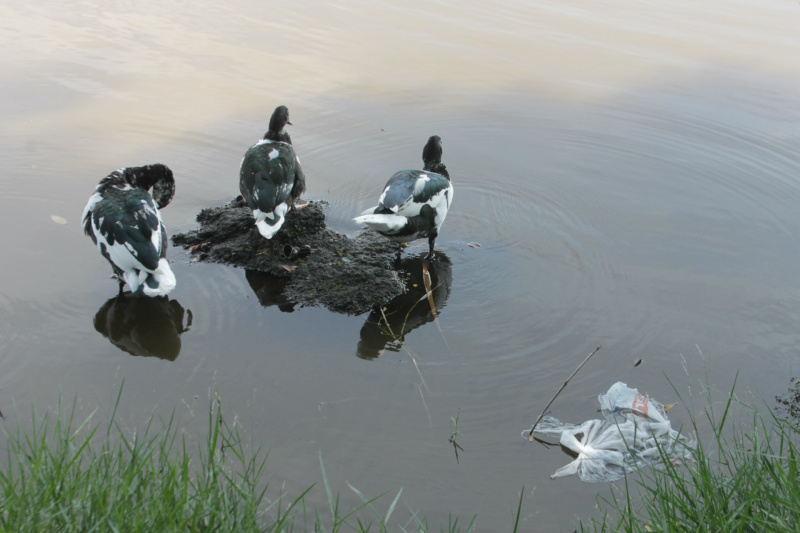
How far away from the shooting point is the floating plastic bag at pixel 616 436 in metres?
3.30

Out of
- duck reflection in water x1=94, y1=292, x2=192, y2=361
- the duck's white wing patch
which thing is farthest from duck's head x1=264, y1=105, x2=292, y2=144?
duck reflection in water x1=94, y1=292, x2=192, y2=361

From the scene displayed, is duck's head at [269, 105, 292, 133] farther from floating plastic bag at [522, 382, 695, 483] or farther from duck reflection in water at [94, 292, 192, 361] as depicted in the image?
floating plastic bag at [522, 382, 695, 483]

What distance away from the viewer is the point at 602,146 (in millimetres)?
6668

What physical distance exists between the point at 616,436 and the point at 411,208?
6.92 ft

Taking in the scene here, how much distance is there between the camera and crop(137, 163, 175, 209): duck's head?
197 inches

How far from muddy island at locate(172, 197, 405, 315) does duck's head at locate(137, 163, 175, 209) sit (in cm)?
30

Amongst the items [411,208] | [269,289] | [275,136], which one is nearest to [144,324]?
[269,289]

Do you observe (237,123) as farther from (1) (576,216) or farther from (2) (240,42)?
(1) (576,216)

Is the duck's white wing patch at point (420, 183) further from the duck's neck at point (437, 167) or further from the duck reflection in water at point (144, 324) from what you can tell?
the duck reflection in water at point (144, 324)

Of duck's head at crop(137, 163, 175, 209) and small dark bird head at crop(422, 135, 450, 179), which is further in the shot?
small dark bird head at crop(422, 135, 450, 179)

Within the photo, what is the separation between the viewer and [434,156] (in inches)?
225

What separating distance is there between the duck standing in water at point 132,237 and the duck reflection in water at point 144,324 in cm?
15

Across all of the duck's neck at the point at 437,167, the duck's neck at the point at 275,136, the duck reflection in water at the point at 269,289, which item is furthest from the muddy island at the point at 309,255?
the duck's neck at the point at 437,167

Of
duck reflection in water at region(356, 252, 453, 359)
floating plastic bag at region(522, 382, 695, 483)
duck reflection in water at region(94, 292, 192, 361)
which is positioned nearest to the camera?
floating plastic bag at region(522, 382, 695, 483)
